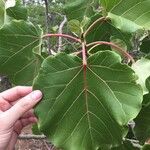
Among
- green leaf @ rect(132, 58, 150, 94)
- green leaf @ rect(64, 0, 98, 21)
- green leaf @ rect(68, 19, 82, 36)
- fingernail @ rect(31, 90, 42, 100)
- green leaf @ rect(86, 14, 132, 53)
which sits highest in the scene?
green leaf @ rect(64, 0, 98, 21)

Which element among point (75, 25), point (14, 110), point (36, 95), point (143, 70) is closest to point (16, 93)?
point (14, 110)

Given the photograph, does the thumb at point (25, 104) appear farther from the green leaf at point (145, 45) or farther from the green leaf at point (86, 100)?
the green leaf at point (145, 45)

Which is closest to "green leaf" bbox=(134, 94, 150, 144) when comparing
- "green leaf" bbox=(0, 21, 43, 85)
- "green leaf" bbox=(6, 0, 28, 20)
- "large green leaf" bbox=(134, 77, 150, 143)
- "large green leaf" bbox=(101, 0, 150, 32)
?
"large green leaf" bbox=(134, 77, 150, 143)

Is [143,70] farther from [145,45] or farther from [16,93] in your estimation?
[145,45]

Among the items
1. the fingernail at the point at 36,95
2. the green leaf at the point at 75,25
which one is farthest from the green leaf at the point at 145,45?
the fingernail at the point at 36,95

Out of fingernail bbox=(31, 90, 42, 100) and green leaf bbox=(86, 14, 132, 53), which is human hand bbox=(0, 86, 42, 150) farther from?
green leaf bbox=(86, 14, 132, 53)
